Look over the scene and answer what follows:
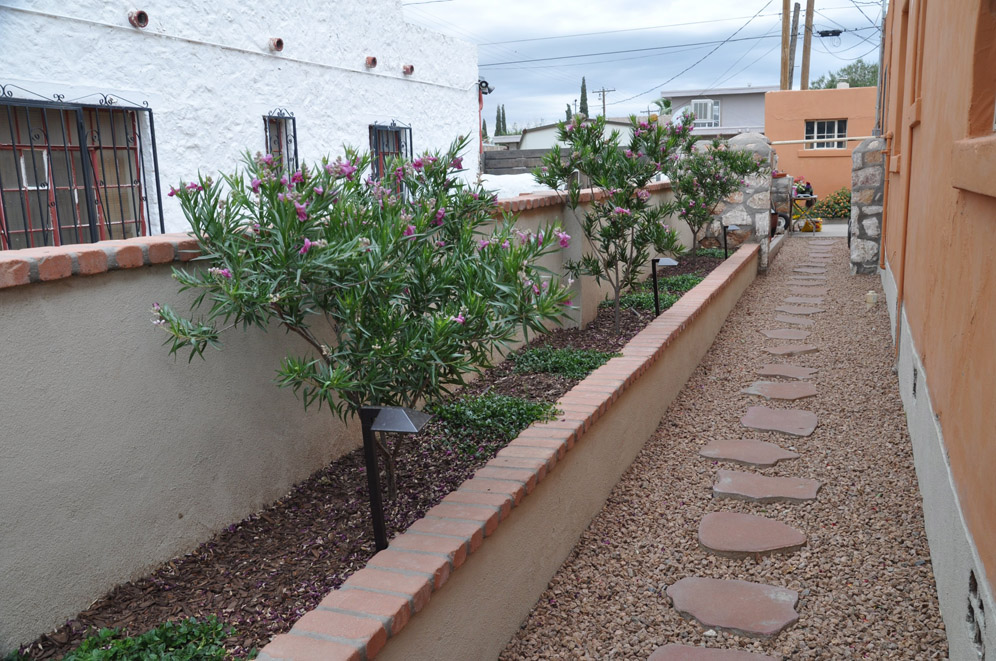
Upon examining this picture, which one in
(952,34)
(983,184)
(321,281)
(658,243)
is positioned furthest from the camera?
(658,243)

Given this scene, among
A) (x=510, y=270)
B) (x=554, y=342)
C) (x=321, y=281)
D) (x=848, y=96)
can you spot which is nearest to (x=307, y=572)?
(x=321, y=281)

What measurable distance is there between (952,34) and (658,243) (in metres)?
2.88

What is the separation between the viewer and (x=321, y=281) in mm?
2646

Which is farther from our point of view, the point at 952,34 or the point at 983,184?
the point at 952,34

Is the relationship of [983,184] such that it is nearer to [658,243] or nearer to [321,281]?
[321,281]

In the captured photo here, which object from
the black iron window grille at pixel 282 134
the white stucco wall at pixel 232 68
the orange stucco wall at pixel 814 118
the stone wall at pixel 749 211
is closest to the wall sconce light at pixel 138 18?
the white stucco wall at pixel 232 68

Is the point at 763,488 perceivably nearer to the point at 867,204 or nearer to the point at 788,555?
the point at 788,555

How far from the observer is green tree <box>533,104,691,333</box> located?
606 centimetres

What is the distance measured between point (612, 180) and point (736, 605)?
372 centimetres

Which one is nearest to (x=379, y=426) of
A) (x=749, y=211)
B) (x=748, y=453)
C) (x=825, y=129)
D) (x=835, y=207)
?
(x=748, y=453)

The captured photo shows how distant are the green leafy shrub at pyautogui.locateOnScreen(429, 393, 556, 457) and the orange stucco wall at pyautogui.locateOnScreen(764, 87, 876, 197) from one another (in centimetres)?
1883

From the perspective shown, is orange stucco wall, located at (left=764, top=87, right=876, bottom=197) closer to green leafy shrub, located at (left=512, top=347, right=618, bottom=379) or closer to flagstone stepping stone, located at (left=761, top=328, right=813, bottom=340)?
flagstone stepping stone, located at (left=761, top=328, right=813, bottom=340)

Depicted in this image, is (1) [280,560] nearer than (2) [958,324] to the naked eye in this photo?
Yes

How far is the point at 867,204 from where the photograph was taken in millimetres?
9953
